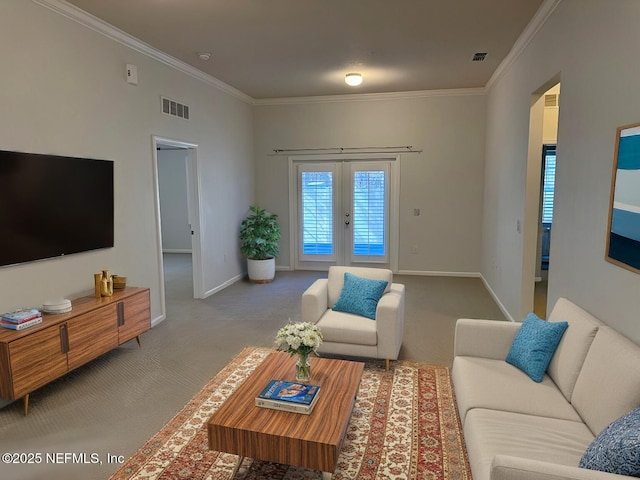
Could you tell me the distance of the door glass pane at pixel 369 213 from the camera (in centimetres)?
728

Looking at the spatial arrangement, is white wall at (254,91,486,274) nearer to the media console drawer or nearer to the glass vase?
the media console drawer

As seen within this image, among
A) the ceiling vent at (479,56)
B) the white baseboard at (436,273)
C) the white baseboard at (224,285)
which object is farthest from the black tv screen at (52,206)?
the white baseboard at (436,273)

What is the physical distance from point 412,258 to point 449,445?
4.98 metres

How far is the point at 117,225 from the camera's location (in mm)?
4125

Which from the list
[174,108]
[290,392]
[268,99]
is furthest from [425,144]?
[290,392]

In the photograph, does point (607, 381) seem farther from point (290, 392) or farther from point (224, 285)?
point (224, 285)

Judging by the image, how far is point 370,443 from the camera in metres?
2.52

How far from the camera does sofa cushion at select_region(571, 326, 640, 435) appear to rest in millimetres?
1756

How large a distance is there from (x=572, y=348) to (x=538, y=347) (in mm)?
204

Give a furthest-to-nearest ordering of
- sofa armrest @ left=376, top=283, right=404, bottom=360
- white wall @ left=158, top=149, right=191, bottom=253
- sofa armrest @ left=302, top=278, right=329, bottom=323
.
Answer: white wall @ left=158, top=149, right=191, bottom=253 → sofa armrest @ left=302, top=278, right=329, bottom=323 → sofa armrest @ left=376, top=283, right=404, bottom=360

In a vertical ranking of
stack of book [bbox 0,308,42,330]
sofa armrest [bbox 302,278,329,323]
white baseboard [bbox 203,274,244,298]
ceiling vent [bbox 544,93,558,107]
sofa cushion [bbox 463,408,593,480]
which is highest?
ceiling vent [bbox 544,93,558,107]

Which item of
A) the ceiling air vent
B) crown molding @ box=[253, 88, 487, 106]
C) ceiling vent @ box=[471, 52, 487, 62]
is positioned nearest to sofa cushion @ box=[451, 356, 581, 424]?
ceiling vent @ box=[471, 52, 487, 62]

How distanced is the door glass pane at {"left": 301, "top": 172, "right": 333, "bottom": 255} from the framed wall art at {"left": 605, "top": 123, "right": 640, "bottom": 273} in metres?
5.43

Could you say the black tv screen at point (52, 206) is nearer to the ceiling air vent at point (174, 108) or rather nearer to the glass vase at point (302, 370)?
the ceiling air vent at point (174, 108)
